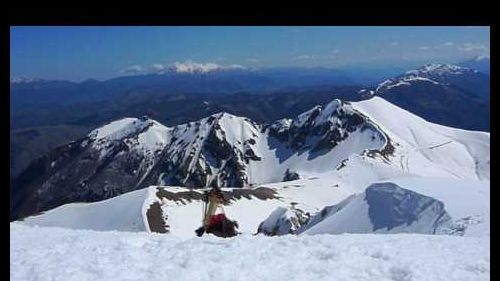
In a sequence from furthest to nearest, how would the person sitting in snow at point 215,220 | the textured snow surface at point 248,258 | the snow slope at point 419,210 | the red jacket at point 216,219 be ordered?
the snow slope at point 419,210, the red jacket at point 216,219, the person sitting in snow at point 215,220, the textured snow surface at point 248,258

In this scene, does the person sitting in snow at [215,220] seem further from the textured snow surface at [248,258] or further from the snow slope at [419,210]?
the snow slope at [419,210]

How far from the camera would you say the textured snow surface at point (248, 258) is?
12156 millimetres

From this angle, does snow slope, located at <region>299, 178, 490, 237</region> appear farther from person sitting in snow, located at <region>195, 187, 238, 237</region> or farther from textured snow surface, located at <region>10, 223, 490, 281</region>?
person sitting in snow, located at <region>195, 187, 238, 237</region>

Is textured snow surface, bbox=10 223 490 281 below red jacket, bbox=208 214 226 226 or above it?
above

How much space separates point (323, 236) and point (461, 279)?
439cm

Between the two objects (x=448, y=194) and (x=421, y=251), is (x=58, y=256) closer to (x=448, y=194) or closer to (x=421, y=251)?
(x=421, y=251)

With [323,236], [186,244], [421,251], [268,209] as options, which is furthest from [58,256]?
[268,209]

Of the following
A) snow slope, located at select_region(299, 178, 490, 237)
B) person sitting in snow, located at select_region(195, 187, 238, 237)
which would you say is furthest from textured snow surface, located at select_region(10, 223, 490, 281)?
snow slope, located at select_region(299, 178, 490, 237)

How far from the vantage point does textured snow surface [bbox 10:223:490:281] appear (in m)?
12.2

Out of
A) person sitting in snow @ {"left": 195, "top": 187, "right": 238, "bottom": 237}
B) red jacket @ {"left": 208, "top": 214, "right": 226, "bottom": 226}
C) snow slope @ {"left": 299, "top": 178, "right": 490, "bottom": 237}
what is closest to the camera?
person sitting in snow @ {"left": 195, "top": 187, "right": 238, "bottom": 237}

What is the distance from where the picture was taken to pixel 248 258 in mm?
13227

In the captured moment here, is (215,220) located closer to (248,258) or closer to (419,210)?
(248,258)

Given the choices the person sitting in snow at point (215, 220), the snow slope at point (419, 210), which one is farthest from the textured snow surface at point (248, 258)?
the snow slope at point (419, 210)

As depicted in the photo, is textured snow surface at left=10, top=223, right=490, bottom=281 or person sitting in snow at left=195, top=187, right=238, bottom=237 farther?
person sitting in snow at left=195, top=187, right=238, bottom=237
